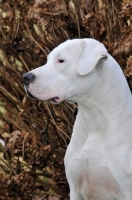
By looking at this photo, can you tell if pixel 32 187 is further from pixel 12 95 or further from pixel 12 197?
pixel 12 95

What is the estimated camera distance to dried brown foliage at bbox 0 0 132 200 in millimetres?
5484

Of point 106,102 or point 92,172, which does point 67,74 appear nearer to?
point 106,102

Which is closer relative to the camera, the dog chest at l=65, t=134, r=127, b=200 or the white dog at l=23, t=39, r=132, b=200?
the white dog at l=23, t=39, r=132, b=200

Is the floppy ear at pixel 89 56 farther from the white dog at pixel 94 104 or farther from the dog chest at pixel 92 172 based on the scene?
the dog chest at pixel 92 172

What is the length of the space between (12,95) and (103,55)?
160cm

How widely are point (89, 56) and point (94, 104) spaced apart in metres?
0.32

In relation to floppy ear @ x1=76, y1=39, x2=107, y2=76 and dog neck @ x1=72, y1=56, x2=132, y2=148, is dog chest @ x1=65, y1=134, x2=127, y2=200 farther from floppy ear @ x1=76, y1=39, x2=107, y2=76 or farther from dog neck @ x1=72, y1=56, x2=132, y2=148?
floppy ear @ x1=76, y1=39, x2=107, y2=76

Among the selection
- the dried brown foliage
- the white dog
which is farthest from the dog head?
the dried brown foliage

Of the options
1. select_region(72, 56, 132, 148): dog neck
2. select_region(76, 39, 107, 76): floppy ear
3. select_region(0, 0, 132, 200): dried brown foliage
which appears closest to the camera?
select_region(76, 39, 107, 76): floppy ear

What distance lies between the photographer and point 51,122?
5957 millimetres

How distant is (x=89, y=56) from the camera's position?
182 inches

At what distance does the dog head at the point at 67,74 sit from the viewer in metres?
4.60

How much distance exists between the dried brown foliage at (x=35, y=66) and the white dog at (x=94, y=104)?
2.29 feet

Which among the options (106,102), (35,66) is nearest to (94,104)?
(106,102)
